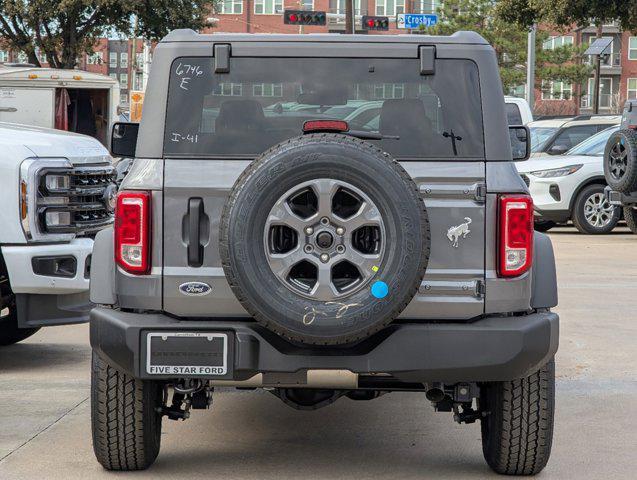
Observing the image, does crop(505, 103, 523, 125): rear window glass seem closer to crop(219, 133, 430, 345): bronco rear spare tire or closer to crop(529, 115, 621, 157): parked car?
crop(529, 115, 621, 157): parked car

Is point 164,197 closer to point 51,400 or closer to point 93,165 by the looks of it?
point 51,400

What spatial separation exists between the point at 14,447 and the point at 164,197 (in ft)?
5.46

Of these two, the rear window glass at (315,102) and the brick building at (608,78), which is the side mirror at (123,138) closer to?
the rear window glass at (315,102)

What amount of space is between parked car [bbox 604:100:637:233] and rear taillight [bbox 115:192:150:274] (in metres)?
12.1

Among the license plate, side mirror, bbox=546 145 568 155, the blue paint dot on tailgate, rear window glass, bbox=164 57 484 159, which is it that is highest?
rear window glass, bbox=164 57 484 159

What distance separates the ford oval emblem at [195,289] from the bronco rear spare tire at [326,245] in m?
0.32

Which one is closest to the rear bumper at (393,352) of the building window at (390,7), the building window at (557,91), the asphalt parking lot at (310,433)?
the asphalt parking lot at (310,433)

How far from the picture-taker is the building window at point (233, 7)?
92.4 metres

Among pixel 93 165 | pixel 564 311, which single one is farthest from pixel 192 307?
pixel 564 311

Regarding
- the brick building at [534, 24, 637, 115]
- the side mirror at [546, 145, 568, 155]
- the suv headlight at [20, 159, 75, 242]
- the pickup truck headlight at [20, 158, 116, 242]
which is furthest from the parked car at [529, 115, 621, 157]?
the brick building at [534, 24, 637, 115]

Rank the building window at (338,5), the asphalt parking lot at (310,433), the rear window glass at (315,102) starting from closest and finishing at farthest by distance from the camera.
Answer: the rear window glass at (315,102), the asphalt parking lot at (310,433), the building window at (338,5)

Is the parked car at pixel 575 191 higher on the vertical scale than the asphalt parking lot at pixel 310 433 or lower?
higher

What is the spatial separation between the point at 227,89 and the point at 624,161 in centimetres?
1219

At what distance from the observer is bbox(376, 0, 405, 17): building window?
8925 centimetres
